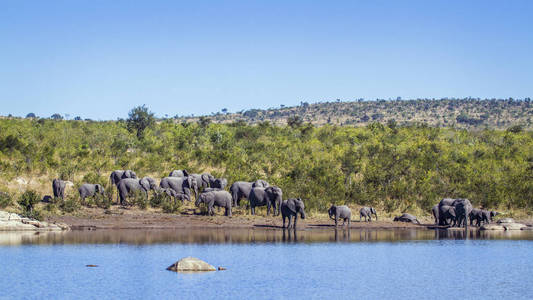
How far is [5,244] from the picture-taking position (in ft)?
94.7

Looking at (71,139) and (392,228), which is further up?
(71,139)

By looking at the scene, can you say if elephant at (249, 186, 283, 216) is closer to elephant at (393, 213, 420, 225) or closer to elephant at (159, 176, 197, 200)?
elephant at (159, 176, 197, 200)

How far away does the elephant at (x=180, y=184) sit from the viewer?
41.8 meters

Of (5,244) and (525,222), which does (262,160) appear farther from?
(5,244)

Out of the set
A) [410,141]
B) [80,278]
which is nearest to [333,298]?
[80,278]

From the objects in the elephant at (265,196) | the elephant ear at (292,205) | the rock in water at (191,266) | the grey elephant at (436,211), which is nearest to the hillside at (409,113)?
the grey elephant at (436,211)

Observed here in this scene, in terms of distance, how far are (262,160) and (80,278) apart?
1239 inches

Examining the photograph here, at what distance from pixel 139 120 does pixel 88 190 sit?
3311cm

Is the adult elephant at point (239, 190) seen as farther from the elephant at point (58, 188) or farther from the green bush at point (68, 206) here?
the elephant at point (58, 188)

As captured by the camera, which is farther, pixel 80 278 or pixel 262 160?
pixel 262 160

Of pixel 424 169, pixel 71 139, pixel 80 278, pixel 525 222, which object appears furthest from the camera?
pixel 71 139

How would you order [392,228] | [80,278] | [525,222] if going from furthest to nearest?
1. [525,222]
2. [392,228]
3. [80,278]

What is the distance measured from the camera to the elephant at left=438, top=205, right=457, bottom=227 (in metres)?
41.1

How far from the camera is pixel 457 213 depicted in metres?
40.6
